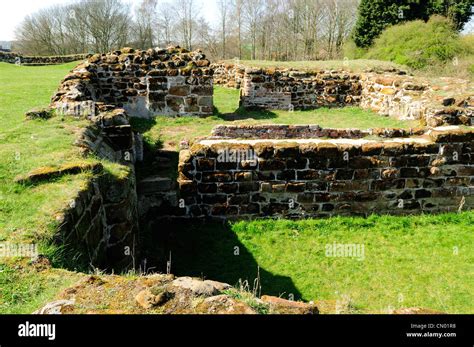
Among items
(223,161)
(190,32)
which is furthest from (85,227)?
(190,32)

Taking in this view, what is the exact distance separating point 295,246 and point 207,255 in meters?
1.25

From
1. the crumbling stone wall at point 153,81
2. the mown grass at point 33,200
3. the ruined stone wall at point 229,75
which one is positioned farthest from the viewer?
the ruined stone wall at point 229,75

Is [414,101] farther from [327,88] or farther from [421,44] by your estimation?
[421,44]

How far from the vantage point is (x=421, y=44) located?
65.5ft

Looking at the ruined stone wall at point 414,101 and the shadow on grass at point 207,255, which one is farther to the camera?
the ruined stone wall at point 414,101

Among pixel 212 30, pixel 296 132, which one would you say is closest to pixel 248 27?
pixel 212 30

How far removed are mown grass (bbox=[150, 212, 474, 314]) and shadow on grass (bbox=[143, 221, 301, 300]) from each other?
0.01 m

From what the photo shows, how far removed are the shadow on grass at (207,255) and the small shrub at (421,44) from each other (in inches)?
660

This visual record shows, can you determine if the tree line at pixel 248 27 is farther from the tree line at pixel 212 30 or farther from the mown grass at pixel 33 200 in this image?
the mown grass at pixel 33 200

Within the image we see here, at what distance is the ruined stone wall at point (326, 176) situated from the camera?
6195mm

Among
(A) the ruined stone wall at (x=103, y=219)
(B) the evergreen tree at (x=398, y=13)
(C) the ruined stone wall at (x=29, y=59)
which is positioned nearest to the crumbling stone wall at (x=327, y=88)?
(A) the ruined stone wall at (x=103, y=219)

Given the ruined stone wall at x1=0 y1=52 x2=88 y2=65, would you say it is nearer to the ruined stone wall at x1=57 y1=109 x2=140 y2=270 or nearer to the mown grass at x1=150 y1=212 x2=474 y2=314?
the ruined stone wall at x1=57 y1=109 x2=140 y2=270

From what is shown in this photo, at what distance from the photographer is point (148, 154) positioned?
26.8 feet
